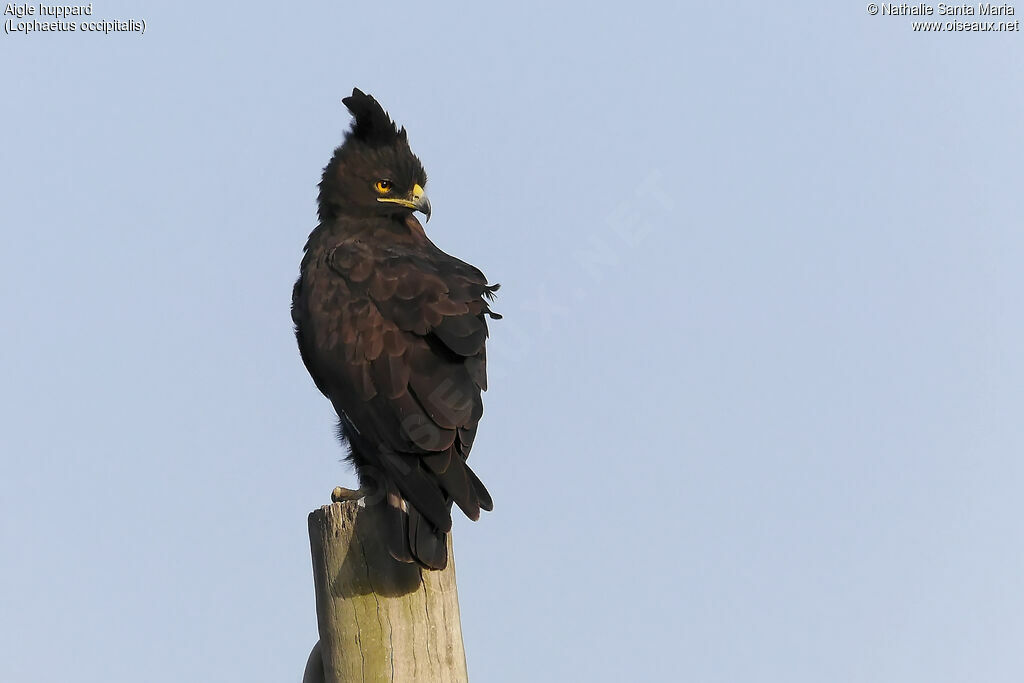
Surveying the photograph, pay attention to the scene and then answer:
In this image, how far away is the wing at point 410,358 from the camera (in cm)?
499

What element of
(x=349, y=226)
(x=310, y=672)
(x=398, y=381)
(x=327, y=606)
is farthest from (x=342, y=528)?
(x=349, y=226)

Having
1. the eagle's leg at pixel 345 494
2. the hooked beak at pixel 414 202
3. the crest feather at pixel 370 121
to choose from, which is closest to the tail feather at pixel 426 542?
the eagle's leg at pixel 345 494

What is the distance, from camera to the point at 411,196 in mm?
6879

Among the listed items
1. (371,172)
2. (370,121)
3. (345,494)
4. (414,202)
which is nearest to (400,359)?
(345,494)

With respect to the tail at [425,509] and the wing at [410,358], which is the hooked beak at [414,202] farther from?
the tail at [425,509]

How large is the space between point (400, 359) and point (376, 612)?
1.51 meters

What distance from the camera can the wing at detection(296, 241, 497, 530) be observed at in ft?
16.4

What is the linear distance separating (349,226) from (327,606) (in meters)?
2.95

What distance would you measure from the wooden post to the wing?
34cm

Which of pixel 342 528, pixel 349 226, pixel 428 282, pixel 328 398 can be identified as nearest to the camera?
pixel 342 528

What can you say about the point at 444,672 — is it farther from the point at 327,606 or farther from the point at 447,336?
the point at 447,336

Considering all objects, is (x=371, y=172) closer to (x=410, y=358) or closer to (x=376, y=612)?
(x=410, y=358)

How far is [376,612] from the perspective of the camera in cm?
420

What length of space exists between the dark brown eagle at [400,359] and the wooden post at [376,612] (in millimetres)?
98
